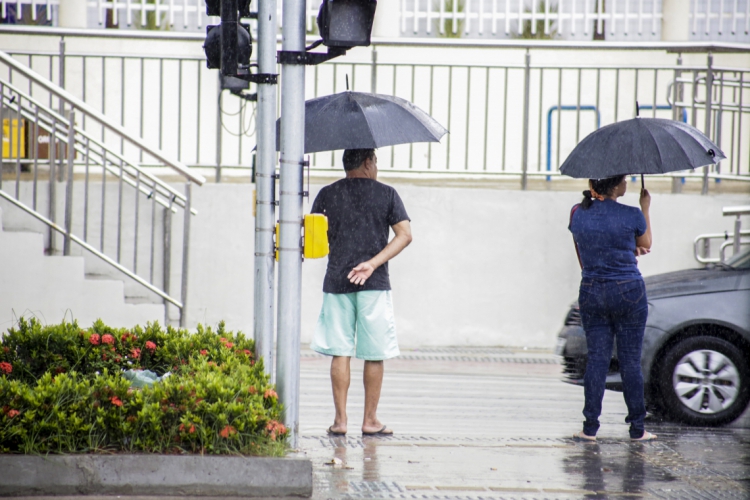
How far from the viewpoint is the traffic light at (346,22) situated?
5043 mm

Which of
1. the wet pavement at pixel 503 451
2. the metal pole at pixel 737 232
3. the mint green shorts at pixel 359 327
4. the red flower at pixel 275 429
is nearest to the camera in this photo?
the red flower at pixel 275 429

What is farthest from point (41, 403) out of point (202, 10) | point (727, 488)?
point (202, 10)

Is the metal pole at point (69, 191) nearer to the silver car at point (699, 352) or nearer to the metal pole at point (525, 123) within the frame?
the silver car at point (699, 352)

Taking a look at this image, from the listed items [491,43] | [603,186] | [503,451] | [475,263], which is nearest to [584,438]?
[503,451]

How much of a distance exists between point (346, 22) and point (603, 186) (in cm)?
195

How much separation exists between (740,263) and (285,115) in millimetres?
4042

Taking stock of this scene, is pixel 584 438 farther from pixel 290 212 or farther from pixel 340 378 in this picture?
pixel 290 212

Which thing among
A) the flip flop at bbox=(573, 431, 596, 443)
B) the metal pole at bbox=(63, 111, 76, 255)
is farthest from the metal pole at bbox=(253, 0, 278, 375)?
the metal pole at bbox=(63, 111, 76, 255)

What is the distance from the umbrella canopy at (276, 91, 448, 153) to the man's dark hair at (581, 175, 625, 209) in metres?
0.97

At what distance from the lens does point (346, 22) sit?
507cm

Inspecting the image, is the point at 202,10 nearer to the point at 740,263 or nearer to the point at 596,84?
the point at 596,84

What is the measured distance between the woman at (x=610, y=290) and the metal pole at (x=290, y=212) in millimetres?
1840

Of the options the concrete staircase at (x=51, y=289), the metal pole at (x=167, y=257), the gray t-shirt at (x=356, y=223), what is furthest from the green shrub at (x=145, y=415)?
the metal pole at (x=167, y=257)

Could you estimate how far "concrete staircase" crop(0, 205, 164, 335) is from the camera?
840 centimetres
